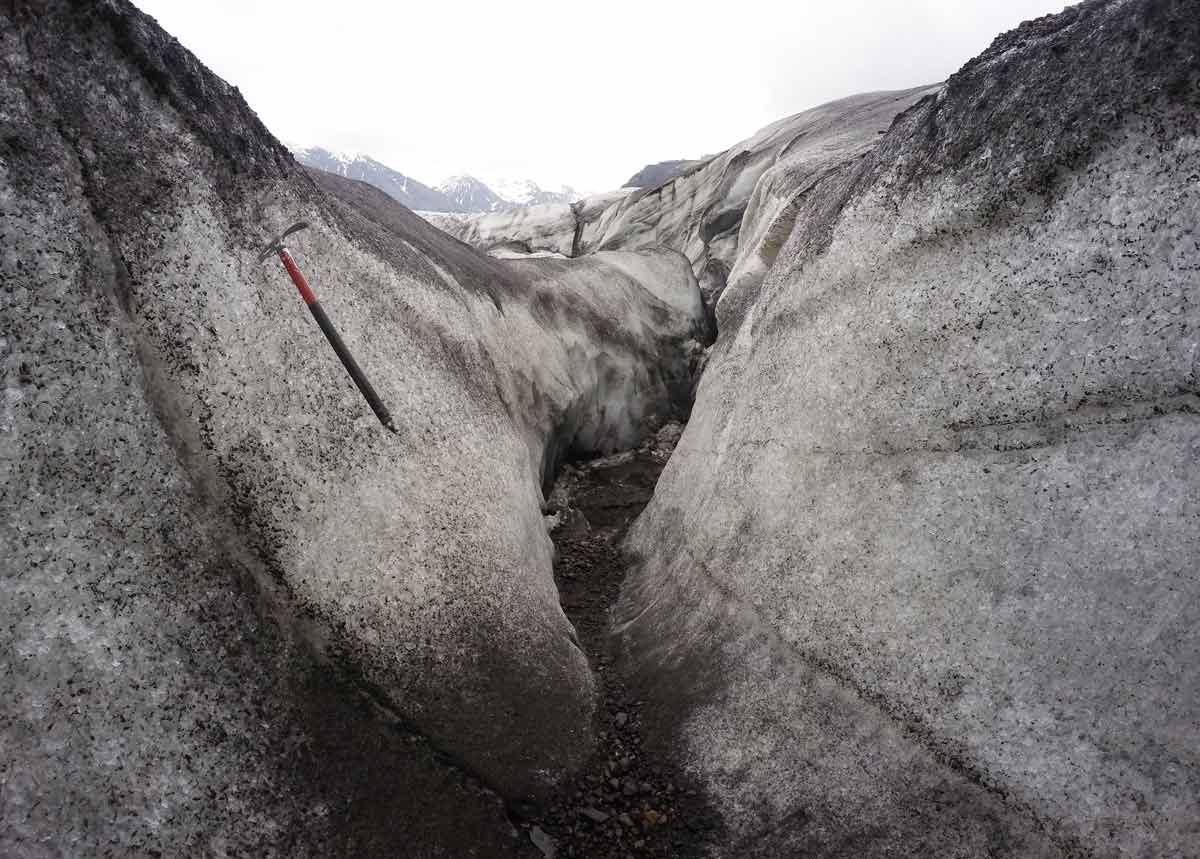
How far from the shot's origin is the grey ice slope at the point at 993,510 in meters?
2.88

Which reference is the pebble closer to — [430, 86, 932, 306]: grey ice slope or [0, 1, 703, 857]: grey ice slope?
[0, 1, 703, 857]: grey ice slope

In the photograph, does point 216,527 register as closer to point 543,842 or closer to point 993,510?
point 543,842

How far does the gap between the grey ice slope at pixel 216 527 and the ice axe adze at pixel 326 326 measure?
0.11 meters

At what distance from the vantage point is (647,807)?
400 cm

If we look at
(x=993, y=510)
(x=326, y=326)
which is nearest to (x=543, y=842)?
(x=993, y=510)

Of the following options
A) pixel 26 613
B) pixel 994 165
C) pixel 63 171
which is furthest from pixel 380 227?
pixel 994 165

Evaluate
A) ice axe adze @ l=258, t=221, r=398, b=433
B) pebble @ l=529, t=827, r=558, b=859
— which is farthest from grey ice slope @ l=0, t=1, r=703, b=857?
pebble @ l=529, t=827, r=558, b=859

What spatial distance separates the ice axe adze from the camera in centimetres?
377

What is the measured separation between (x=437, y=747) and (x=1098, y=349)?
168 inches

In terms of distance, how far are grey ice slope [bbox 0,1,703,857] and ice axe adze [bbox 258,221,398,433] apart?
0.38ft

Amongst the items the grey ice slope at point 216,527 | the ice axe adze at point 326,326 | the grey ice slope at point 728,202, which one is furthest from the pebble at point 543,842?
the grey ice slope at point 728,202

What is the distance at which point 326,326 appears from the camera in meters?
3.83

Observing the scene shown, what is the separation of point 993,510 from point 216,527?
422cm

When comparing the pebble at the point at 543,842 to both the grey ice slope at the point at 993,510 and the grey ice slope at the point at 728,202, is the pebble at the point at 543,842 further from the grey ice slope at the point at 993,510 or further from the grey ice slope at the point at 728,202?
the grey ice slope at the point at 728,202
